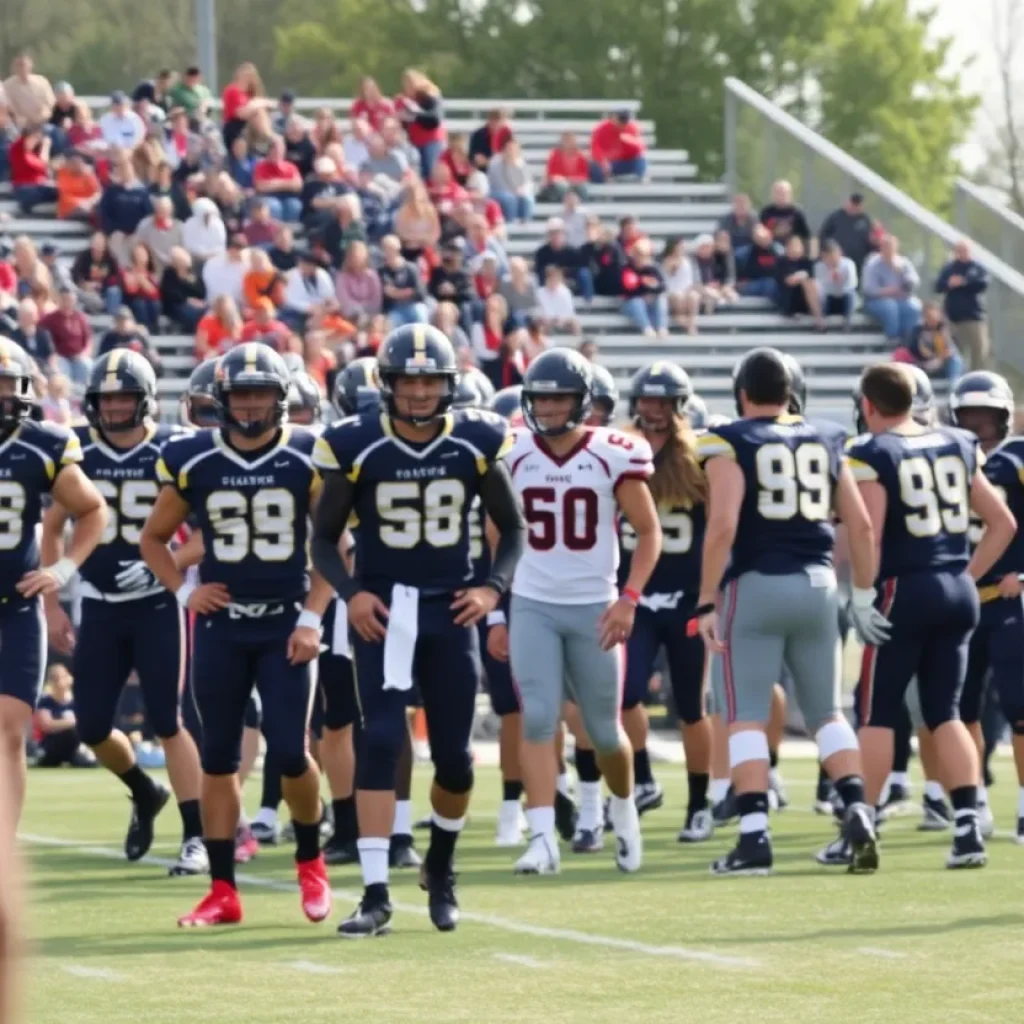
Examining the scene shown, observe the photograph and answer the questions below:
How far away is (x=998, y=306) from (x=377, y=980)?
1634cm

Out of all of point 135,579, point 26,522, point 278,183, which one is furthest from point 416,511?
point 278,183

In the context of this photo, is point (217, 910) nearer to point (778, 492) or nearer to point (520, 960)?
point (520, 960)

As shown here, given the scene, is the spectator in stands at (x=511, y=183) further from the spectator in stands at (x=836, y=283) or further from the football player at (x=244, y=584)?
the football player at (x=244, y=584)

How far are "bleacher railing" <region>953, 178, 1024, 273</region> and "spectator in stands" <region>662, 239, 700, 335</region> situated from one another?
108 inches

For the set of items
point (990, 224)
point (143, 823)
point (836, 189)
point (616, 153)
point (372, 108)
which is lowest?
point (143, 823)

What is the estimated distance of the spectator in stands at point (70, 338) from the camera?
18.7 m

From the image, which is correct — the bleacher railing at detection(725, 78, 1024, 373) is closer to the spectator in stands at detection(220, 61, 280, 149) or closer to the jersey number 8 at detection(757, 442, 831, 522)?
the spectator in stands at detection(220, 61, 280, 149)

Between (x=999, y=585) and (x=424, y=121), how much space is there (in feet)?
47.9

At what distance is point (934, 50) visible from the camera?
4959cm

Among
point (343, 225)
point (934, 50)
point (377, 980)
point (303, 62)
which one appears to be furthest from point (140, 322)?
point (934, 50)

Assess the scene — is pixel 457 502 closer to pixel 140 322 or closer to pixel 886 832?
pixel 886 832

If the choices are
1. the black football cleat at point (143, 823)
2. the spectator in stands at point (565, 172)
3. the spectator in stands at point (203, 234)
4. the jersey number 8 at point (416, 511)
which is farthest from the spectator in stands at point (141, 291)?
the jersey number 8 at point (416, 511)

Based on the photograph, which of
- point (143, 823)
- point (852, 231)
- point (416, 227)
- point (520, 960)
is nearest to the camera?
point (520, 960)

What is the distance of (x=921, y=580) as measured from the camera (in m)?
9.49
